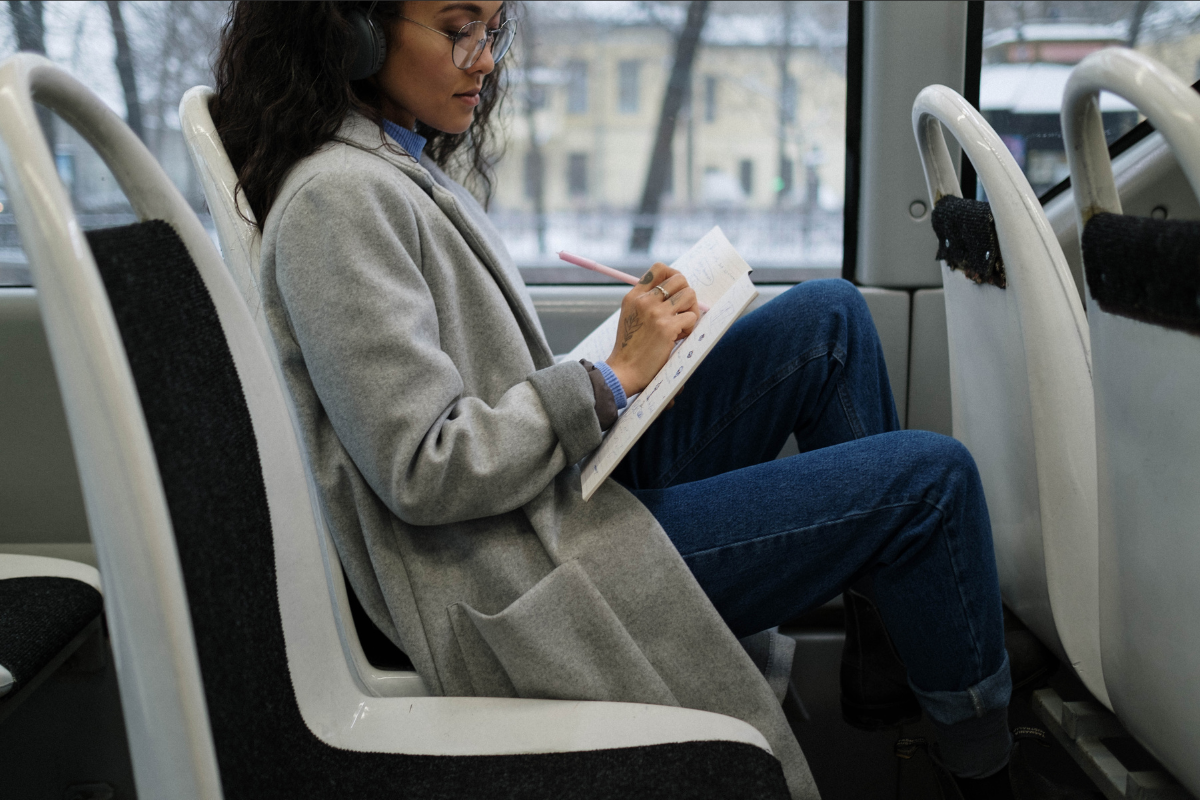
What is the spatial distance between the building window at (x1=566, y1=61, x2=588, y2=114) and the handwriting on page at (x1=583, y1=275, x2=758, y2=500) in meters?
1.02

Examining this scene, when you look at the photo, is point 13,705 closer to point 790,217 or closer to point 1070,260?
point 790,217

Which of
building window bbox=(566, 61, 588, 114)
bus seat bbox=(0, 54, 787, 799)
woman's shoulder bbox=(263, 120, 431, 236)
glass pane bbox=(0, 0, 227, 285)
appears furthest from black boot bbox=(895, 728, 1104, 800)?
glass pane bbox=(0, 0, 227, 285)

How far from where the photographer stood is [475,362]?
1.01 metres

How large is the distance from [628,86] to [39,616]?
1.38 meters

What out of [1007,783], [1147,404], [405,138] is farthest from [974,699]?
[405,138]

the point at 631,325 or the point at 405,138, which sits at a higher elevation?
the point at 405,138

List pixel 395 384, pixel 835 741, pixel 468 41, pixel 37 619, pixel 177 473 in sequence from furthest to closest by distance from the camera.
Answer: pixel 835 741 < pixel 37 619 < pixel 468 41 < pixel 395 384 < pixel 177 473

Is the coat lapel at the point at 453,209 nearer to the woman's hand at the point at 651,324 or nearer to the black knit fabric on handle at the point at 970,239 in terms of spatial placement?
the woman's hand at the point at 651,324

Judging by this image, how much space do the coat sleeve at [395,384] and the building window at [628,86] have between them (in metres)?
1.05

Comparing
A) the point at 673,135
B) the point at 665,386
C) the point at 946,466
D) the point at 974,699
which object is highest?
the point at 673,135

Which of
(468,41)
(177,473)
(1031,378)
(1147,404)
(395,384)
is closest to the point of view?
(177,473)

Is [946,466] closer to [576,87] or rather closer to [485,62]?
[485,62]

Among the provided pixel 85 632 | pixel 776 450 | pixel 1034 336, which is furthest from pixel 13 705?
pixel 1034 336

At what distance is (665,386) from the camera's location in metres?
0.92
